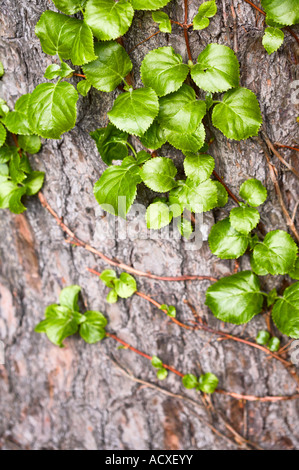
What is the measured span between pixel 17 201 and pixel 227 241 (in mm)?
665

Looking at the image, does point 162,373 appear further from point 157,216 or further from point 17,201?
point 17,201

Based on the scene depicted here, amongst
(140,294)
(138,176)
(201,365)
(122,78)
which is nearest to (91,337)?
(140,294)

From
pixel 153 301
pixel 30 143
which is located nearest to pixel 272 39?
pixel 30 143

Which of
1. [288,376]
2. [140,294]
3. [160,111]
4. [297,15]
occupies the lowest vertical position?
[288,376]

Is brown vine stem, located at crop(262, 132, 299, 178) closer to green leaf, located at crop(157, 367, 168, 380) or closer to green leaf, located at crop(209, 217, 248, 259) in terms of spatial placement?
green leaf, located at crop(209, 217, 248, 259)

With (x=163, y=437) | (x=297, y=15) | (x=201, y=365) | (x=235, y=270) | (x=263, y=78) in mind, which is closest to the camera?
(x=297, y=15)

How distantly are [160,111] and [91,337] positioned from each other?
812 mm

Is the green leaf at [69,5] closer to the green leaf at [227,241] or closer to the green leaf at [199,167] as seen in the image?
the green leaf at [199,167]

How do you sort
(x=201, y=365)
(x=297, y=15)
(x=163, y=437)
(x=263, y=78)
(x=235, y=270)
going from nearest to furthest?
1. (x=297, y=15)
2. (x=263, y=78)
3. (x=235, y=270)
4. (x=201, y=365)
5. (x=163, y=437)

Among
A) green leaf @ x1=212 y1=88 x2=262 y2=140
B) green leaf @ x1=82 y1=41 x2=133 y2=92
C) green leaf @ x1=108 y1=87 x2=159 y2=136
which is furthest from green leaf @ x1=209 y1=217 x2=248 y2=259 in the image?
green leaf @ x1=82 y1=41 x2=133 y2=92

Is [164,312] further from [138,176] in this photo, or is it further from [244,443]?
[244,443]

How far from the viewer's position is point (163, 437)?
1.35 metres

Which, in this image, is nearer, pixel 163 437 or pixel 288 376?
pixel 288 376

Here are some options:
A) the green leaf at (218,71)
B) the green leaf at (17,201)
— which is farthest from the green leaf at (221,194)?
the green leaf at (17,201)
